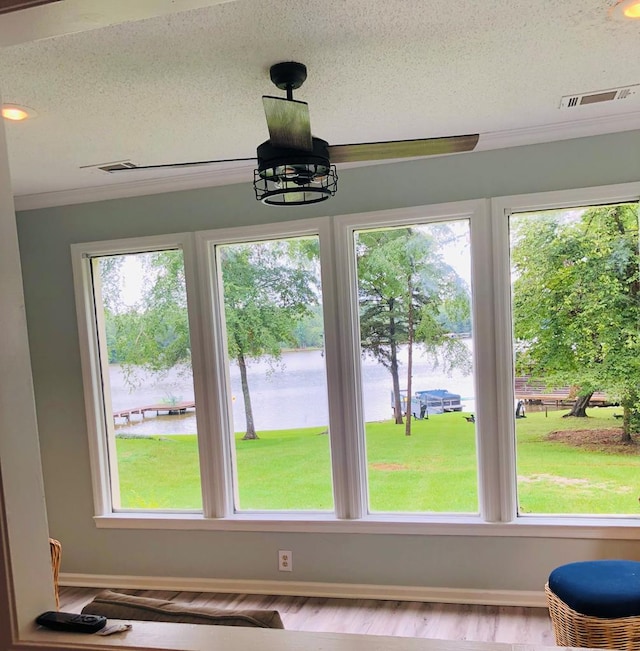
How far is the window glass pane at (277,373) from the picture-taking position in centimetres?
351

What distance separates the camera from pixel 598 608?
228cm

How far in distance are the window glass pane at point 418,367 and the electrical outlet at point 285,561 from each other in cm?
62

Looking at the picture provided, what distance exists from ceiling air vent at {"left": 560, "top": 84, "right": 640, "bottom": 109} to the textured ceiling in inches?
2.1

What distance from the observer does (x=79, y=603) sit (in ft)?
11.8

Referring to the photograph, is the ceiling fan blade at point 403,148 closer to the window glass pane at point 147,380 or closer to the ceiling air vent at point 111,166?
the ceiling air vent at point 111,166

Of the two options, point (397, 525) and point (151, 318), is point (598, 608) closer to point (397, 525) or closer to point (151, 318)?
point (397, 525)

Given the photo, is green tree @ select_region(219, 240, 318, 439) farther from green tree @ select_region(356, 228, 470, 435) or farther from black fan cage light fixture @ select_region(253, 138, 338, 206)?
black fan cage light fixture @ select_region(253, 138, 338, 206)

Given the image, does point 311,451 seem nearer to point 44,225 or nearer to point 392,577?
point 392,577

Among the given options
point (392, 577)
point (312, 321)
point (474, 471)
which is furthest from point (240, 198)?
point (392, 577)

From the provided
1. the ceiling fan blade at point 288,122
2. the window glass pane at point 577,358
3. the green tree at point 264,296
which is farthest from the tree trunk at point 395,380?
the ceiling fan blade at point 288,122

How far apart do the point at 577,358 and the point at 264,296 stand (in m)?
1.92

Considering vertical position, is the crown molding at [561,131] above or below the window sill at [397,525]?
above

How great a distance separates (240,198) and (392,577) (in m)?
2.52

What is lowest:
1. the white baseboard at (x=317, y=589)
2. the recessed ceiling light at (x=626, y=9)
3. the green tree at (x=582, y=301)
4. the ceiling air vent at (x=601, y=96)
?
the white baseboard at (x=317, y=589)
